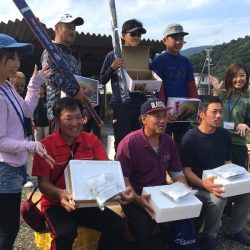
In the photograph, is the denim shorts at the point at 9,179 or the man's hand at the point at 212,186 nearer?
the denim shorts at the point at 9,179

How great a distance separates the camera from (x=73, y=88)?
344 cm

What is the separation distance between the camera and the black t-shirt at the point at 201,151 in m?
3.63

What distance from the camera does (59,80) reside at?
3.51m

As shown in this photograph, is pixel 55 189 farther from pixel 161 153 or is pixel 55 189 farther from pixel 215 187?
pixel 215 187

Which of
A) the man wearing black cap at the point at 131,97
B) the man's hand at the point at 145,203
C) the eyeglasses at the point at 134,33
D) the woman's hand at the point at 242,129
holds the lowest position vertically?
the man's hand at the point at 145,203

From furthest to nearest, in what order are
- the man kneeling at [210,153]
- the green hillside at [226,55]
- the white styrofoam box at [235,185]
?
the green hillside at [226,55], the man kneeling at [210,153], the white styrofoam box at [235,185]

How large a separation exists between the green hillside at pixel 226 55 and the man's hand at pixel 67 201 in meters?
55.6

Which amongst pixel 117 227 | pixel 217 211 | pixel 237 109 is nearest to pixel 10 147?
pixel 117 227

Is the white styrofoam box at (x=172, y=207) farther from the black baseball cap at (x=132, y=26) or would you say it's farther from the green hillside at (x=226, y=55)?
the green hillside at (x=226, y=55)

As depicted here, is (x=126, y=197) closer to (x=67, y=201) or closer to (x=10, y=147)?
(x=67, y=201)

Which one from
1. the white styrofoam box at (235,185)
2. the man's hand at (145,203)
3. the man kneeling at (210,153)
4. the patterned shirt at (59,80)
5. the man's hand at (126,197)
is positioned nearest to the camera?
the man's hand at (126,197)

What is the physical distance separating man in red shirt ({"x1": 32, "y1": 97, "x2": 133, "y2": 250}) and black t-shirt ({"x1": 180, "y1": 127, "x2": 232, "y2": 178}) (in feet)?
3.14

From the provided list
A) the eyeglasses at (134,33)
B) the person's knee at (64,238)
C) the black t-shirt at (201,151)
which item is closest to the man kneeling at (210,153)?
the black t-shirt at (201,151)

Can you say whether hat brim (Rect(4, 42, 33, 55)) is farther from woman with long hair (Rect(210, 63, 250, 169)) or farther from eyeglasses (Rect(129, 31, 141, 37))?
woman with long hair (Rect(210, 63, 250, 169))
